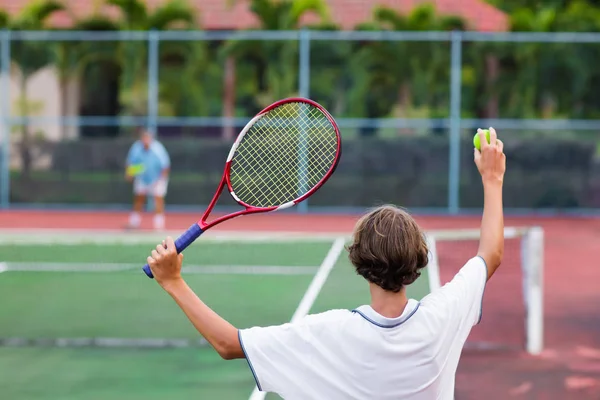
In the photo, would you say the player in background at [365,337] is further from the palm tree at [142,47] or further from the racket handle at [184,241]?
the palm tree at [142,47]

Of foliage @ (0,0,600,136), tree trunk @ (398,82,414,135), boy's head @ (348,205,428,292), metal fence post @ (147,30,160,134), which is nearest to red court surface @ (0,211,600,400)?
metal fence post @ (147,30,160,134)

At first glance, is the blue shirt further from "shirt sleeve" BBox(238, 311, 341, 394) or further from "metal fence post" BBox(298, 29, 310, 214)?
"shirt sleeve" BBox(238, 311, 341, 394)

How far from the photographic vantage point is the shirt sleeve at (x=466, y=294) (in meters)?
2.24

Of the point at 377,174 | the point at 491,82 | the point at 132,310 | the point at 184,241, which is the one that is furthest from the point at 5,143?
the point at 184,241

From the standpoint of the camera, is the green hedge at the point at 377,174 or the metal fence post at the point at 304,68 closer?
the green hedge at the point at 377,174

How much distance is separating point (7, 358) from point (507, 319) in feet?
11.5

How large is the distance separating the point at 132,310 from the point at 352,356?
5.85 meters

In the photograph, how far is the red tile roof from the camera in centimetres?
2383

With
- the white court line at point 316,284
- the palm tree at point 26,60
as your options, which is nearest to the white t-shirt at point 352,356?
the white court line at point 316,284

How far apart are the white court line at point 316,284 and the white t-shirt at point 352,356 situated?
307cm

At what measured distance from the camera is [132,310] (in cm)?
779

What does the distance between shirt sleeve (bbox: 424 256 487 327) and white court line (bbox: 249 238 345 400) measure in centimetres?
296

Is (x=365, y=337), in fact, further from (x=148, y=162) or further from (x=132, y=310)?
(x=148, y=162)

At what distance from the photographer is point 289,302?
816 cm
